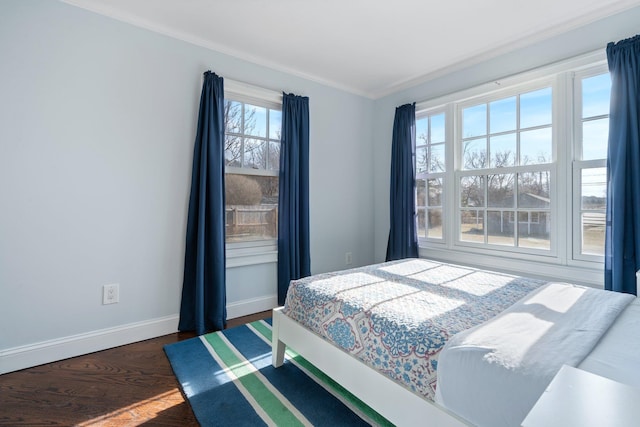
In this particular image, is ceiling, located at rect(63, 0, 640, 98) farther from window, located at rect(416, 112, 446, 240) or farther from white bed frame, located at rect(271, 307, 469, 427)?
white bed frame, located at rect(271, 307, 469, 427)

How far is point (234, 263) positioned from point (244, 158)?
98 cm

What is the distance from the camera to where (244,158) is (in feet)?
9.54

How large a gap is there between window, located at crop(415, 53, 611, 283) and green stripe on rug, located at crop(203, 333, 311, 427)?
7.10 ft

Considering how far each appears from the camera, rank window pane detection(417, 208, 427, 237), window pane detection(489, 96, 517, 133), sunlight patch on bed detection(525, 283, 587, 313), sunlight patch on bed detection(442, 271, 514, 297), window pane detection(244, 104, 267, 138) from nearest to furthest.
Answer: sunlight patch on bed detection(525, 283, 587, 313), sunlight patch on bed detection(442, 271, 514, 297), window pane detection(489, 96, 517, 133), window pane detection(244, 104, 267, 138), window pane detection(417, 208, 427, 237)

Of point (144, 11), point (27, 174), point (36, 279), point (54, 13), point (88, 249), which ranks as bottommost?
point (36, 279)

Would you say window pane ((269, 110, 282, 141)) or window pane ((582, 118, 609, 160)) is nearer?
window pane ((582, 118, 609, 160))

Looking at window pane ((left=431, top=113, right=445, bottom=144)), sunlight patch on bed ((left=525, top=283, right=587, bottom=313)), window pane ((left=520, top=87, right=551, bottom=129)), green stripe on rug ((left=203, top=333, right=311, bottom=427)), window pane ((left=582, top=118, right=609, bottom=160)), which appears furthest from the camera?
window pane ((left=431, top=113, right=445, bottom=144))

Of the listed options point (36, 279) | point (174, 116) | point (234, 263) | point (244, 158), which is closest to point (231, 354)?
point (234, 263)

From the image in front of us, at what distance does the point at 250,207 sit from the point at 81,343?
160cm

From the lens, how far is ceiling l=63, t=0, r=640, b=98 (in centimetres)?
213

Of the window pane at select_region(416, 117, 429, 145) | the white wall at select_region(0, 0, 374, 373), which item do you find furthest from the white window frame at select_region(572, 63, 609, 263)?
the white wall at select_region(0, 0, 374, 373)

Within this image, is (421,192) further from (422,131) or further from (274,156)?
(274,156)

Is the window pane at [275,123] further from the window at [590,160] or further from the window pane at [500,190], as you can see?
the window at [590,160]

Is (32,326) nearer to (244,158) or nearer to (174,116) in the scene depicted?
(174,116)
